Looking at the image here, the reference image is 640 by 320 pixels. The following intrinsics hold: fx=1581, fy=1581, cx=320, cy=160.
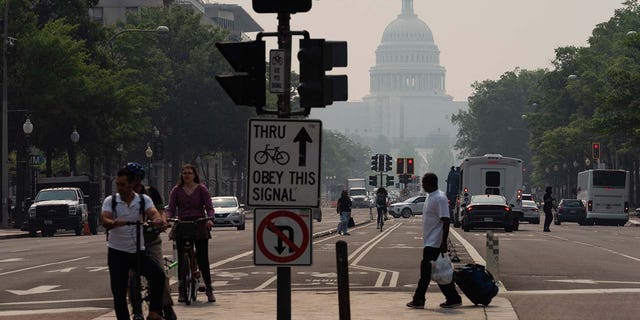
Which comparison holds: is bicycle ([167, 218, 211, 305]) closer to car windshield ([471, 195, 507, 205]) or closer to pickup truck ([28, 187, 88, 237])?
pickup truck ([28, 187, 88, 237])

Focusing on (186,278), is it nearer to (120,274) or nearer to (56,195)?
(120,274)

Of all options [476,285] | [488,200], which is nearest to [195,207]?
[476,285]

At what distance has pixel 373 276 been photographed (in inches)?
1083

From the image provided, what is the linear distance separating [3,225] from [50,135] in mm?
8444

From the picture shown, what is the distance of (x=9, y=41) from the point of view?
62531 mm

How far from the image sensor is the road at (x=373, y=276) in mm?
20922

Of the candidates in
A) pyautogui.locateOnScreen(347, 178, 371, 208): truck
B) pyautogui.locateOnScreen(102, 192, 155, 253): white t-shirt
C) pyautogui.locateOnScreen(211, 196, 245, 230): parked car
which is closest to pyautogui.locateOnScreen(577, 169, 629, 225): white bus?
pyautogui.locateOnScreen(211, 196, 245, 230): parked car

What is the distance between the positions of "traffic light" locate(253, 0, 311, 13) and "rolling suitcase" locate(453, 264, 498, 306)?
8326mm

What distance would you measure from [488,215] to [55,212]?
15934 millimetres

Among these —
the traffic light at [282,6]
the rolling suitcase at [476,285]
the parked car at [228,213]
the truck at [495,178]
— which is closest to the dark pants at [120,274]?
the traffic light at [282,6]

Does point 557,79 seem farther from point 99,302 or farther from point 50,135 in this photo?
point 99,302

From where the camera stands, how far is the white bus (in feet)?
271

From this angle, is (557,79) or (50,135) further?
(557,79)

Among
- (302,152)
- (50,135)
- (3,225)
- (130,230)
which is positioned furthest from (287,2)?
(50,135)
